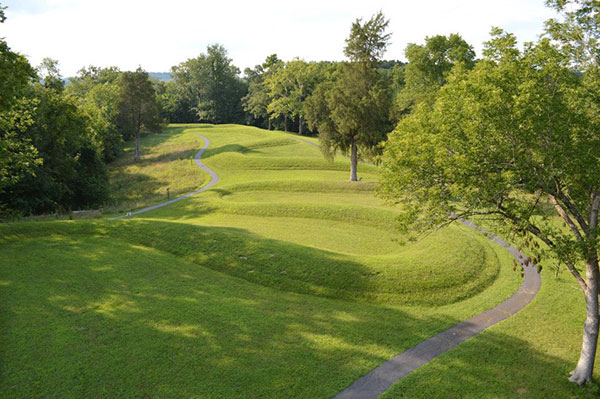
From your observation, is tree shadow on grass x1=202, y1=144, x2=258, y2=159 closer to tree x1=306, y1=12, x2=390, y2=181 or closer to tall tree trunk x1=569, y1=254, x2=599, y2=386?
tree x1=306, y1=12, x2=390, y2=181

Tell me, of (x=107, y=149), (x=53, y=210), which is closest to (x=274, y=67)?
(x=107, y=149)

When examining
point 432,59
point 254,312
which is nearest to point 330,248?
point 254,312

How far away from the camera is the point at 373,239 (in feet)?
92.3

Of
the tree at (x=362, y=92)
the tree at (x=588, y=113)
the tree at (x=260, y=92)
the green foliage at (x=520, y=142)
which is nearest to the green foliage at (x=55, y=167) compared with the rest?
the tree at (x=362, y=92)

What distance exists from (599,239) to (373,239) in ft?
57.5

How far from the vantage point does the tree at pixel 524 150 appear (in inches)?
464

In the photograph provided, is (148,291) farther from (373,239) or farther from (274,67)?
(274,67)

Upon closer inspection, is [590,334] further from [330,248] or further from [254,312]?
[330,248]

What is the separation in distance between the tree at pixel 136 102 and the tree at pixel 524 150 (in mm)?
68636

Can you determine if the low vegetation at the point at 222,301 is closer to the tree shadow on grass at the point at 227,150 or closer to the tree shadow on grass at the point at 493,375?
the tree shadow on grass at the point at 493,375

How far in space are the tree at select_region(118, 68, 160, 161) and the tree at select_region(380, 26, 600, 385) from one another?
6864 centimetres

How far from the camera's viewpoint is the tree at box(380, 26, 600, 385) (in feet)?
38.7

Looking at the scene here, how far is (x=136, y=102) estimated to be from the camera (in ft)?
233

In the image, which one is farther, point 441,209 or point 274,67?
point 274,67
